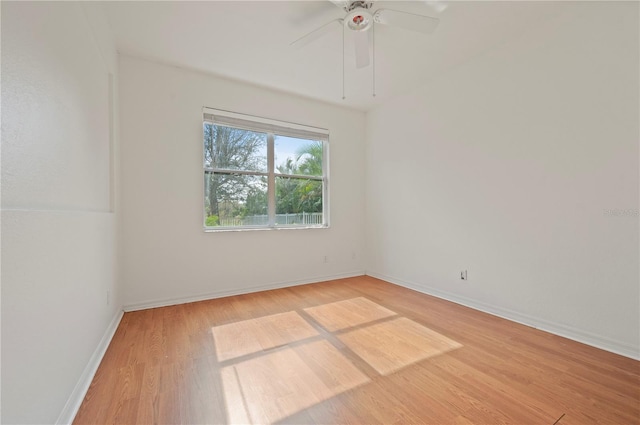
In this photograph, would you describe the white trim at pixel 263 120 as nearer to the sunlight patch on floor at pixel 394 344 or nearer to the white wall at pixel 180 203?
the white wall at pixel 180 203

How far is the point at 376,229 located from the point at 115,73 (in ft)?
12.6

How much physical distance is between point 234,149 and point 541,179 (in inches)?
135

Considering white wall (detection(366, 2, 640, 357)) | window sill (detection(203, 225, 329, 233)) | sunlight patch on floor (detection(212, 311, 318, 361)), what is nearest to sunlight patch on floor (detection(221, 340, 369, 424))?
sunlight patch on floor (detection(212, 311, 318, 361))

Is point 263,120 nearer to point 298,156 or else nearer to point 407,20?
point 298,156

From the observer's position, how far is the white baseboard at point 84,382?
140cm

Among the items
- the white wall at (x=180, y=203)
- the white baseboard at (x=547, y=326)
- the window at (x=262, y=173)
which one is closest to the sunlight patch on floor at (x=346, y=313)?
the white baseboard at (x=547, y=326)

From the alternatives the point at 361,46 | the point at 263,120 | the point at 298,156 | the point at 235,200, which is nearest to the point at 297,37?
the point at 361,46

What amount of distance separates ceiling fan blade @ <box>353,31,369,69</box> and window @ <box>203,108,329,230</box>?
1.68 meters

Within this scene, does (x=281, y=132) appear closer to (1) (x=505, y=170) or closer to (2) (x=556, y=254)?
(1) (x=505, y=170)

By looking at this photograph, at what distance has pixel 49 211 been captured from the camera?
1.27m

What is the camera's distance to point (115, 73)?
2.79 meters

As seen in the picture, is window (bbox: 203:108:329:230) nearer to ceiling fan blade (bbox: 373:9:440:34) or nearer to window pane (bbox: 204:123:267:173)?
window pane (bbox: 204:123:267:173)

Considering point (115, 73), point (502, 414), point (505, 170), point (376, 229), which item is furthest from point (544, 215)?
point (115, 73)

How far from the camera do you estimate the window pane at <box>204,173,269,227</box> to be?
3.53 meters
